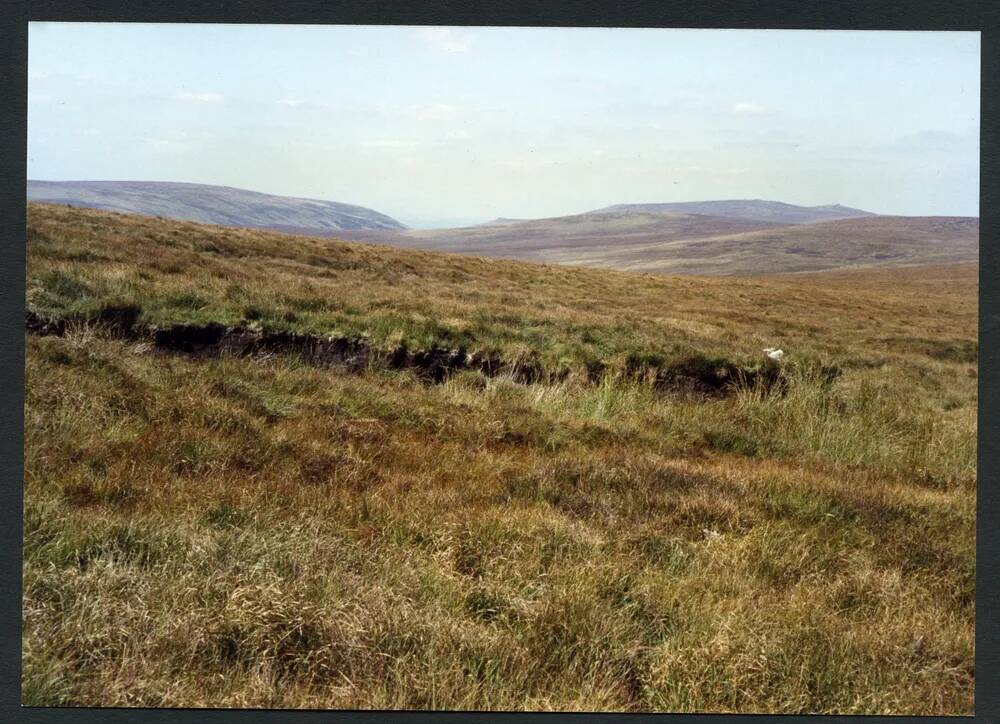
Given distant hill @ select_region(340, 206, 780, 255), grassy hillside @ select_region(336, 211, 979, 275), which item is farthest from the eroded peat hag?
distant hill @ select_region(340, 206, 780, 255)

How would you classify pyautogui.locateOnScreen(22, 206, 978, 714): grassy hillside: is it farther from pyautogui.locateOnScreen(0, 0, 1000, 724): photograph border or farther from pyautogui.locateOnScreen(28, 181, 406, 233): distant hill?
pyautogui.locateOnScreen(28, 181, 406, 233): distant hill

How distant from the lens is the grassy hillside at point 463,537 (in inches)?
157

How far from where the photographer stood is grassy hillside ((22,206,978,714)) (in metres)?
3.99

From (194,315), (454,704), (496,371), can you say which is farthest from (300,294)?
(454,704)

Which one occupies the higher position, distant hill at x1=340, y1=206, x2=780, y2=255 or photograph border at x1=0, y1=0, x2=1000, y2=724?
distant hill at x1=340, y1=206, x2=780, y2=255

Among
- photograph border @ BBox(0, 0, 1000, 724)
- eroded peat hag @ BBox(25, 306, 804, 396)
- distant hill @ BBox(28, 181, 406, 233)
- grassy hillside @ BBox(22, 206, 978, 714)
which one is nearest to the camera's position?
grassy hillside @ BBox(22, 206, 978, 714)

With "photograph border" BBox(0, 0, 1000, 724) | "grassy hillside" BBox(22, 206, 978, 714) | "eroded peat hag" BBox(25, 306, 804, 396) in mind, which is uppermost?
"photograph border" BBox(0, 0, 1000, 724)

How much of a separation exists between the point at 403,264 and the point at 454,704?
25.3 metres

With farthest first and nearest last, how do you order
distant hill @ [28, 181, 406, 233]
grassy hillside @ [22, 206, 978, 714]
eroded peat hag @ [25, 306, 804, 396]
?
1. distant hill @ [28, 181, 406, 233]
2. eroded peat hag @ [25, 306, 804, 396]
3. grassy hillside @ [22, 206, 978, 714]

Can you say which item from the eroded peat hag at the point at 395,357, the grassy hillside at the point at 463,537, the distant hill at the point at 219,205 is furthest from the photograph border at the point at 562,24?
the distant hill at the point at 219,205

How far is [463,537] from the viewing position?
5078 mm

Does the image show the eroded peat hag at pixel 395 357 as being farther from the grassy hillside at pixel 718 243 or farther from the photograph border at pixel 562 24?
the grassy hillside at pixel 718 243

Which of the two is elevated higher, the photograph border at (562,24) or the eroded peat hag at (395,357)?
the photograph border at (562,24)

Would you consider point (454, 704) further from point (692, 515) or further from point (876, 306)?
point (876, 306)
